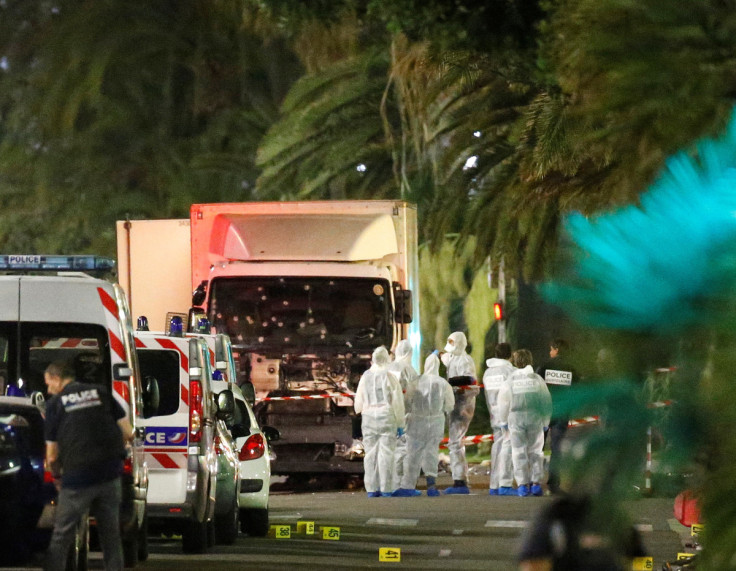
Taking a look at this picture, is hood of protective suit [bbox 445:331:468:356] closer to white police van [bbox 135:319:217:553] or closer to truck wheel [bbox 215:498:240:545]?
truck wheel [bbox 215:498:240:545]

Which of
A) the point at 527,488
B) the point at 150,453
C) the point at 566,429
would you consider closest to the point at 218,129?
the point at 527,488

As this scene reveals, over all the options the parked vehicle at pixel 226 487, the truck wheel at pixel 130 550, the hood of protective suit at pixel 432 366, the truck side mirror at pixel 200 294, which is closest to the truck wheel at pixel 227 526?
the parked vehicle at pixel 226 487

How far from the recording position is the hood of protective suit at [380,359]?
17.5 m

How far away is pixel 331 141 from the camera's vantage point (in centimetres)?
2600

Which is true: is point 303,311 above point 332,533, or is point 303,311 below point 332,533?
above

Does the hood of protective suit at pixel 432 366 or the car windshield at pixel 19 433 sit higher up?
the hood of protective suit at pixel 432 366

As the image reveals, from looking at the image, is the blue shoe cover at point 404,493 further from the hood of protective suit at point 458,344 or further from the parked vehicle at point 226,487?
the parked vehicle at point 226,487

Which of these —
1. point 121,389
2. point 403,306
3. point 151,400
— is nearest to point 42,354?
point 151,400

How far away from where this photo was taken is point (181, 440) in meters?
11.7

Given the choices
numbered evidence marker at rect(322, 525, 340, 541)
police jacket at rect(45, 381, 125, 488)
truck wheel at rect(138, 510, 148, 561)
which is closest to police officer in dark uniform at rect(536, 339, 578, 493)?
police jacket at rect(45, 381, 125, 488)

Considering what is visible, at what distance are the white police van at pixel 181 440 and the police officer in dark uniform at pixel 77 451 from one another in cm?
218

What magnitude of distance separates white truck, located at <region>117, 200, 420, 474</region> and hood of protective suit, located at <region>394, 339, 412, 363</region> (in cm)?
77

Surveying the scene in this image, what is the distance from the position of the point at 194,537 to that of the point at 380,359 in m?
5.57

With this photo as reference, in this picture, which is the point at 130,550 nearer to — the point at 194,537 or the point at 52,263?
the point at 194,537
